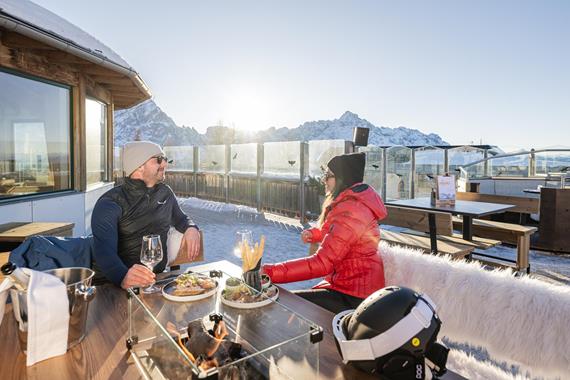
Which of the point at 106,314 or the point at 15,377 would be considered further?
the point at 106,314

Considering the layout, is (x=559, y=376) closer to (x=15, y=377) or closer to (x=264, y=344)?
(x=264, y=344)

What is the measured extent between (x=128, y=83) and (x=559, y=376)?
23.6 ft

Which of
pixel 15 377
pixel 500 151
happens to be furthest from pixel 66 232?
pixel 500 151

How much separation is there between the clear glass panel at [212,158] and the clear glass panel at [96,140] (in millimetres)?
5981

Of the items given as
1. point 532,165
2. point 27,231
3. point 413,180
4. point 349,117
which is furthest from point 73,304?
point 349,117

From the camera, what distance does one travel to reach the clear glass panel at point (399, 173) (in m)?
9.62

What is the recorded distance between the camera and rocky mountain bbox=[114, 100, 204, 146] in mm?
86812

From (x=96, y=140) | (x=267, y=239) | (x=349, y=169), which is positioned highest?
(x=96, y=140)

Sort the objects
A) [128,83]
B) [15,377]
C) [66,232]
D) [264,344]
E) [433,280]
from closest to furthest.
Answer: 1. [15,377]
2. [264,344]
3. [433,280]
4. [66,232]
5. [128,83]

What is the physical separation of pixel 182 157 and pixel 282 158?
6.38 metres

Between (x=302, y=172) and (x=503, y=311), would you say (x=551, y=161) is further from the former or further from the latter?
(x=503, y=311)

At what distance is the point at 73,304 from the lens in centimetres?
121

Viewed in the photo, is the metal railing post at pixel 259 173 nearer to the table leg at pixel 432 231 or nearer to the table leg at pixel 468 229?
the table leg at pixel 468 229

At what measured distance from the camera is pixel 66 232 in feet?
12.9
